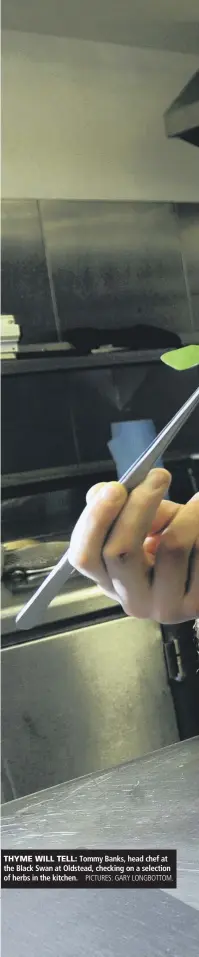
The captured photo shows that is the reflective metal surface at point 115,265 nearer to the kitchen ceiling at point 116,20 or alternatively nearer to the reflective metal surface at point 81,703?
the kitchen ceiling at point 116,20

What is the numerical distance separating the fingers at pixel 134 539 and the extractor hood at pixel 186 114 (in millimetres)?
886

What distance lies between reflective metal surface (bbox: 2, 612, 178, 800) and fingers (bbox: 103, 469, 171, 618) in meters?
0.83

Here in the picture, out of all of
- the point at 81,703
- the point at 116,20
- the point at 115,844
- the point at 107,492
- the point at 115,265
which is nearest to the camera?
the point at 107,492

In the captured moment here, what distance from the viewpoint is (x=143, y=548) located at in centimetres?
37

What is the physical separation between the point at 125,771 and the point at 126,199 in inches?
36.3

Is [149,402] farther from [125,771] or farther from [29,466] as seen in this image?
[125,771]

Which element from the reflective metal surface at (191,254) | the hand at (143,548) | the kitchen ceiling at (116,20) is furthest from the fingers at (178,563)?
the reflective metal surface at (191,254)

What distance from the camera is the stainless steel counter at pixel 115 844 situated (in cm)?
41

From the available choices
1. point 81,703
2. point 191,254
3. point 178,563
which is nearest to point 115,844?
→ point 178,563

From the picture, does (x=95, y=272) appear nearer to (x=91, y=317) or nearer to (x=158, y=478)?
(x=91, y=317)

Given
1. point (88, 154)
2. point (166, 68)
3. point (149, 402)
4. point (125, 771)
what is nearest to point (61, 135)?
point (88, 154)

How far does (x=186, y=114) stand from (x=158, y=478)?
949 mm

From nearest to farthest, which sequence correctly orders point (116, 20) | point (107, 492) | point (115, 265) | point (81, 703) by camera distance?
1. point (107, 492)
2. point (116, 20)
3. point (81, 703)
4. point (115, 265)

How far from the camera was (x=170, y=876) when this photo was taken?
446mm
